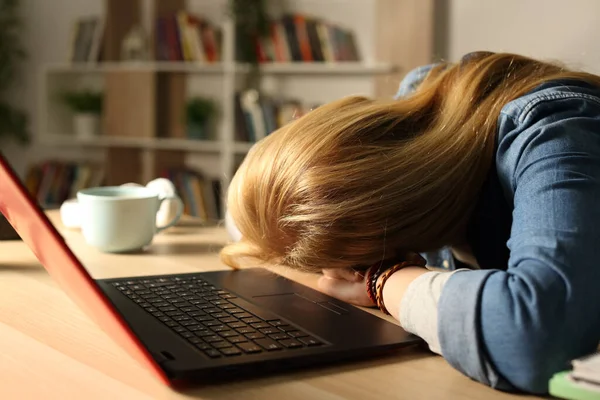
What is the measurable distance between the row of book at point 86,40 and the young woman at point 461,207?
138 inches

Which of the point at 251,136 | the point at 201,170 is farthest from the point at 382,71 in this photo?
the point at 201,170

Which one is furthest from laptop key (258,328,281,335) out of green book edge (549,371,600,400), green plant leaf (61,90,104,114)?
green plant leaf (61,90,104,114)

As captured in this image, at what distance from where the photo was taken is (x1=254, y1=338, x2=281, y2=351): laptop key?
69 centimetres

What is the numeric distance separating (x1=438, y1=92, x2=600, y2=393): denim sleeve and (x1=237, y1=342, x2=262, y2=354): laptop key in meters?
0.16

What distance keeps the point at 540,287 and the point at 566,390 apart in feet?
0.32

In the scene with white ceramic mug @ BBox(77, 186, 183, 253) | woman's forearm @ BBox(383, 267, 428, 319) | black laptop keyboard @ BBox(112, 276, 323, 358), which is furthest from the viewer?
white ceramic mug @ BBox(77, 186, 183, 253)

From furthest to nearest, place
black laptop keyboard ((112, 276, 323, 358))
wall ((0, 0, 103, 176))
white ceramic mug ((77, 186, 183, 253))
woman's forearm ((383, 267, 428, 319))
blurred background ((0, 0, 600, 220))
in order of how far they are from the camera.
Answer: wall ((0, 0, 103, 176)), blurred background ((0, 0, 600, 220)), white ceramic mug ((77, 186, 183, 253)), woman's forearm ((383, 267, 428, 319)), black laptop keyboard ((112, 276, 323, 358))

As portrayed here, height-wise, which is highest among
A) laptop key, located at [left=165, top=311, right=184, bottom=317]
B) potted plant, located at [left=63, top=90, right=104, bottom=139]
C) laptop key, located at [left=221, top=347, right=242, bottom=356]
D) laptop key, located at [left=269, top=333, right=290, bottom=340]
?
laptop key, located at [left=221, top=347, right=242, bottom=356]

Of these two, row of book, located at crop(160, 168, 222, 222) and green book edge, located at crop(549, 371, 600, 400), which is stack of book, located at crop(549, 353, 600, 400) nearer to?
green book edge, located at crop(549, 371, 600, 400)

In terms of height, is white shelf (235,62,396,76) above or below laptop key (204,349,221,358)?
below

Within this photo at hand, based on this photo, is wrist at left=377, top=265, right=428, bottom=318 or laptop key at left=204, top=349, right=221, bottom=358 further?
wrist at left=377, top=265, right=428, bottom=318

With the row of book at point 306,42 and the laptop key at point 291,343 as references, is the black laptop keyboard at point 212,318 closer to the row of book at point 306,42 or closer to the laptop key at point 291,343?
the laptop key at point 291,343

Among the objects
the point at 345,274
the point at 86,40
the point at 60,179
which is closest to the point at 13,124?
the point at 60,179

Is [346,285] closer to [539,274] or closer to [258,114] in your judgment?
[539,274]
